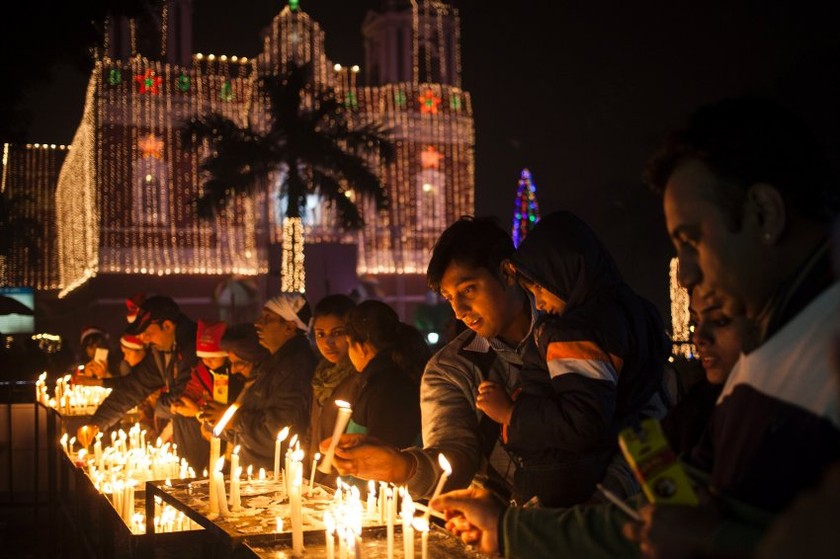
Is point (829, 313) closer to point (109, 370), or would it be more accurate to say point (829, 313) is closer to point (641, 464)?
point (641, 464)

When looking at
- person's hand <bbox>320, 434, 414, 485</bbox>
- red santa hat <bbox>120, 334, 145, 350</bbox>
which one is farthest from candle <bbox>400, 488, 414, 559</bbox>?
red santa hat <bbox>120, 334, 145, 350</bbox>

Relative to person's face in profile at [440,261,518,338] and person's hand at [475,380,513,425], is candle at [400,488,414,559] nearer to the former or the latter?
person's hand at [475,380,513,425]

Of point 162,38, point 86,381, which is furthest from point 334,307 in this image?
point 162,38

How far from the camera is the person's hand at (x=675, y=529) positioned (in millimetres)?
1677

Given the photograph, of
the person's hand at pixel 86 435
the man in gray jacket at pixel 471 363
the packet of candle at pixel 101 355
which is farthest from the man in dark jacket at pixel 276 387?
the packet of candle at pixel 101 355

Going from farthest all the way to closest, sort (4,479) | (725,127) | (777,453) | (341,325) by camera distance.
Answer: (4,479), (341,325), (725,127), (777,453)

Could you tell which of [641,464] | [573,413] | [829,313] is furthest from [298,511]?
[829,313]

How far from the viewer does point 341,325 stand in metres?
6.91

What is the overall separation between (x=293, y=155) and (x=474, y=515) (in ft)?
98.4

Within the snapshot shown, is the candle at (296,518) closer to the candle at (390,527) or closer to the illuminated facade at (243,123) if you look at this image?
the candle at (390,527)

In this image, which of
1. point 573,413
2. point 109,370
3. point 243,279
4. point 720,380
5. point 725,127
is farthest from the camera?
point 243,279

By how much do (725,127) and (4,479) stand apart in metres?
11.4

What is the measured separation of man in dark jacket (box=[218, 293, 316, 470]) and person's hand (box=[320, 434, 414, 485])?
3.05 metres

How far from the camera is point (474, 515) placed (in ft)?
9.44
